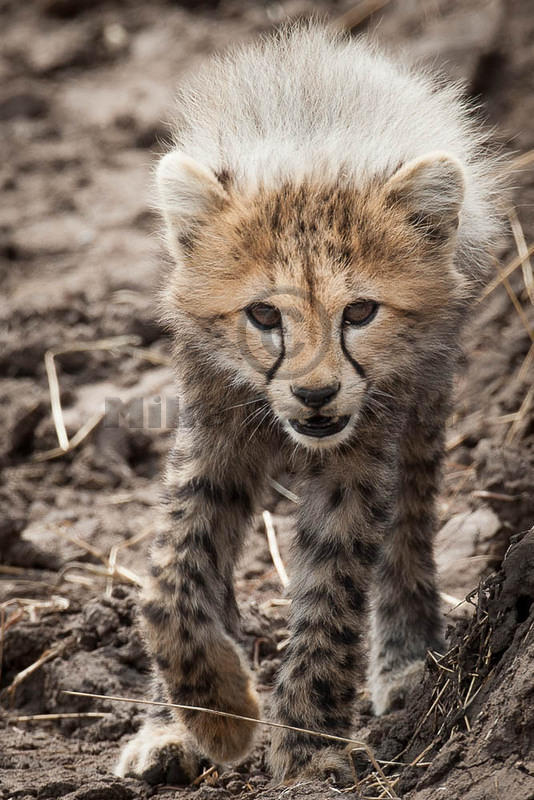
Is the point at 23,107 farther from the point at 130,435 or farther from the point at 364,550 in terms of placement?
the point at 364,550

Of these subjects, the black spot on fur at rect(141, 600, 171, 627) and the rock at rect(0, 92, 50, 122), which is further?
the rock at rect(0, 92, 50, 122)

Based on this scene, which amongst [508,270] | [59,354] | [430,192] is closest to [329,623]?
[430,192]

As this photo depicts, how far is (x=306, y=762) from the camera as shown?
139 inches

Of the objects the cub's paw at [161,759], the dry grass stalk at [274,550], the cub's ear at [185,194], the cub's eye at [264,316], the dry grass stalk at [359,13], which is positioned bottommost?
the cub's paw at [161,759]

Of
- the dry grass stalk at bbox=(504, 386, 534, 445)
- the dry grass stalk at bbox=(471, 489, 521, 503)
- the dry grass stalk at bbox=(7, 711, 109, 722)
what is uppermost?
the dry grass stalk at bbox=(504, 386, 534, 445)

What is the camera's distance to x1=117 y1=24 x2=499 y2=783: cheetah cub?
3381 millimetres

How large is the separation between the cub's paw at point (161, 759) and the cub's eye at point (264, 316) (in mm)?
1434

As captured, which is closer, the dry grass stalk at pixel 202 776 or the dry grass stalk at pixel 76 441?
the dry grass stalk at pixel 202 776

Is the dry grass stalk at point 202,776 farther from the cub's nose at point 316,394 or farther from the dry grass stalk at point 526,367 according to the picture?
the dry grass stalk at point 526,367

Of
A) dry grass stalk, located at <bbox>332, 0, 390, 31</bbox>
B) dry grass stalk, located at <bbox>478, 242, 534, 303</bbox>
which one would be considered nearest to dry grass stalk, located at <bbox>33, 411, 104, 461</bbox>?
dry grass stalk, located at <bbox>478, 242, 534, 303</bbox>

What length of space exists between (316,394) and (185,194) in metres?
0.82

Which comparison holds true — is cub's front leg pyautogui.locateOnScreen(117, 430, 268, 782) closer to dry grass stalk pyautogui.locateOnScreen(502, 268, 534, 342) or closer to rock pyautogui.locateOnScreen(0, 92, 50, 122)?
dry grass stalk pyautogui.locateOnScreen(502, 268, 534, 342)

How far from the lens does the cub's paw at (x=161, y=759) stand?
3.76 metres

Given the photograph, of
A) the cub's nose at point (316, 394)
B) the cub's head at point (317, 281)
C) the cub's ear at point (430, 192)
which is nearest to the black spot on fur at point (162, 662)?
the cub's head at point (317, 281)
